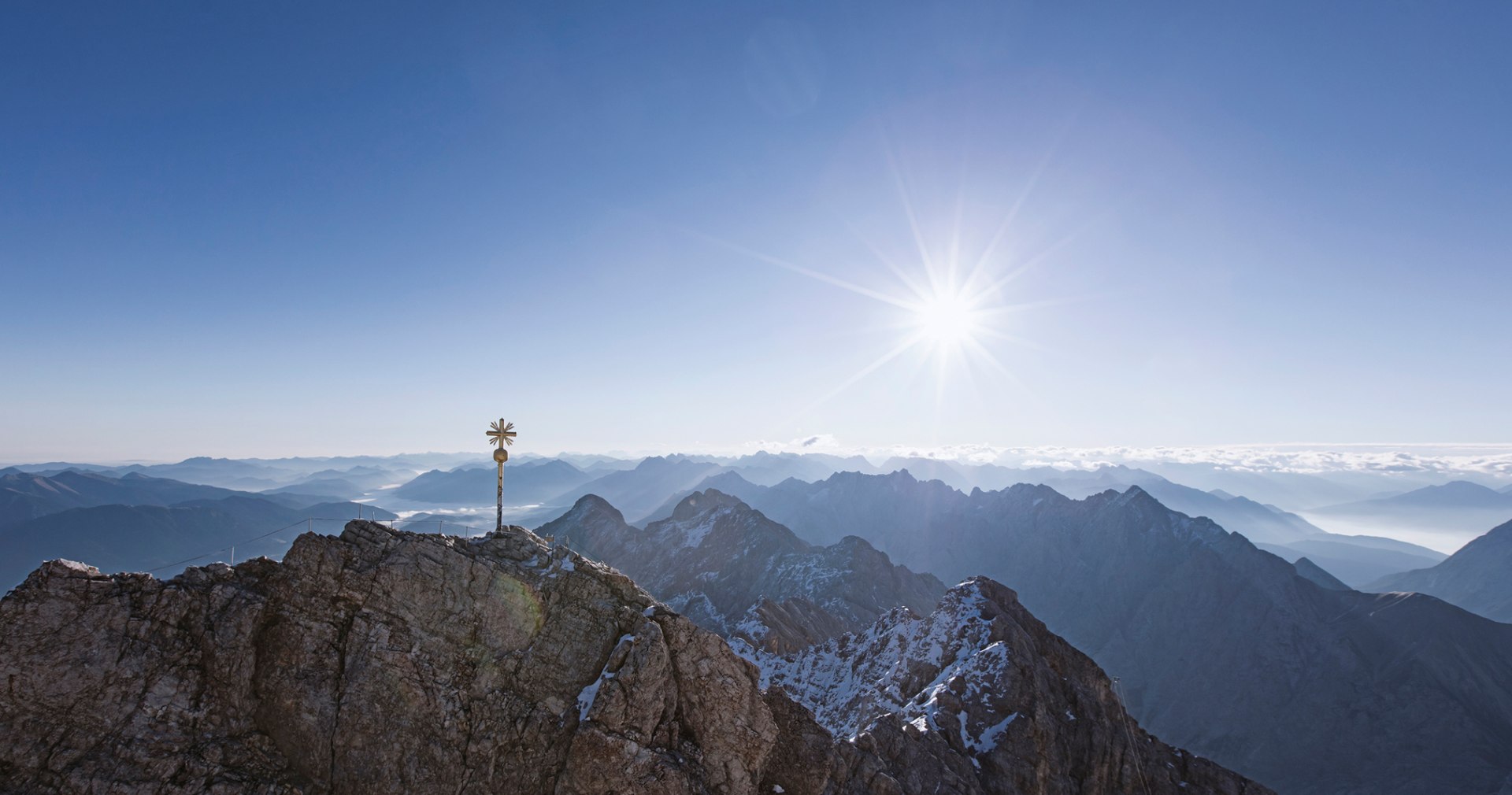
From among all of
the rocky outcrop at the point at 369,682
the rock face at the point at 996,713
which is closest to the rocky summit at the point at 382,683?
the rocky outcrop at the point at 369,682

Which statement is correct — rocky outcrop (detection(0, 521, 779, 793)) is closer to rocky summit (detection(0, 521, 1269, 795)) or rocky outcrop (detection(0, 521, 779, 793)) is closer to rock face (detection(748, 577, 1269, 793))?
rocky summit (detection(0, 521, 1269, 795))

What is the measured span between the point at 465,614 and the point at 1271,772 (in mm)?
233064

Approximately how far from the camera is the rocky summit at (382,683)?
2128 centimetres

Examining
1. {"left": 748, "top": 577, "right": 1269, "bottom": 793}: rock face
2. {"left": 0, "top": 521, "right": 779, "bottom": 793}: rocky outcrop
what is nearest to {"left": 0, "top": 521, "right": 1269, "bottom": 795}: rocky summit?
{"left": 0, "top": 521, "right": 779, "bottom": 793}: rocky outcrop

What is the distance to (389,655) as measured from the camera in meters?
25.0

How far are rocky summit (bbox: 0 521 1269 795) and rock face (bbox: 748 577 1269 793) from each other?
24.0 m

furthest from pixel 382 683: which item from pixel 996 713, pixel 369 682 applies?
pixel 996 713

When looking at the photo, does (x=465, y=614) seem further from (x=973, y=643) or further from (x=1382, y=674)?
(x=1382, y=674)

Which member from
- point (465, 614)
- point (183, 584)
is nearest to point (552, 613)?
point (465, 614)

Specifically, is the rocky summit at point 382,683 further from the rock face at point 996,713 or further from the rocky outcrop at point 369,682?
the rock face at point 996,713

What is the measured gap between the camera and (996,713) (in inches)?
2271

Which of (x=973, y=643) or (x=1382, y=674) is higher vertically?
(x=973, y=643)

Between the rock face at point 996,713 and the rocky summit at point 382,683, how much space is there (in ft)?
78.9

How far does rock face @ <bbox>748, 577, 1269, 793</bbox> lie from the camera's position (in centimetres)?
5194
